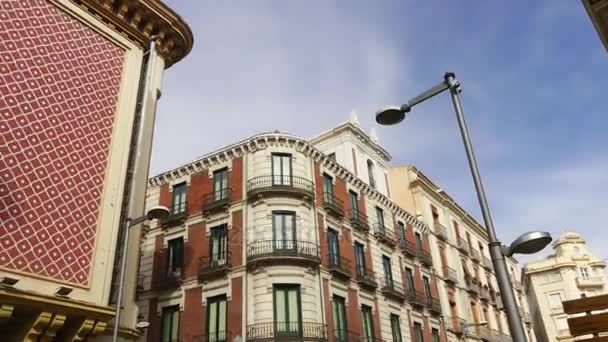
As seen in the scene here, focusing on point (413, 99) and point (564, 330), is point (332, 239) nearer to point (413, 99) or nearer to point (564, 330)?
point (413, 99)

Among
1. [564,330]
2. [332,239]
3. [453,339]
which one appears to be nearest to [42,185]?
[332,239]

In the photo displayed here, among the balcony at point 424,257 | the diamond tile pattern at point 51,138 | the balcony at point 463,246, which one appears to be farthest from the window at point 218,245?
the balcony at point 463,246

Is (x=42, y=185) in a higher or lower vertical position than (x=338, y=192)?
lower

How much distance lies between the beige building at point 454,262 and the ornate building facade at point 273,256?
445 cm

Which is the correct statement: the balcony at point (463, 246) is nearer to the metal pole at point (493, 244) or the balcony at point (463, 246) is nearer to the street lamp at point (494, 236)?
the street lamp at point (494, 236)

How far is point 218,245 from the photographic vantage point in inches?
947

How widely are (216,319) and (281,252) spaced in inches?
170

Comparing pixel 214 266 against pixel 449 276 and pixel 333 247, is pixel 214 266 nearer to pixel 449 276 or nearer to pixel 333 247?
pixel 333 247

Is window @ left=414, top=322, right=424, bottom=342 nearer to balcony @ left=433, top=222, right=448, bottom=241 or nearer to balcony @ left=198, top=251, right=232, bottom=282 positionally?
balcony @ left=433, top=222, right=448, bottom=241

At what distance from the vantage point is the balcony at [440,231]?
3709cm

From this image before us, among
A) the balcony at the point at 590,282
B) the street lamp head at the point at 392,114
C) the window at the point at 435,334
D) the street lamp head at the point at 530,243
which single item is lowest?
the street lamp head at the point at 530,243

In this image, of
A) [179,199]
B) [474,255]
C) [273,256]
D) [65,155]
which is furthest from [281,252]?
[474,255]

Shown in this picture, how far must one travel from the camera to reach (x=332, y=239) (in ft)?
83.4

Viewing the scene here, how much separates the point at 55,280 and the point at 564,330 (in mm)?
63318
